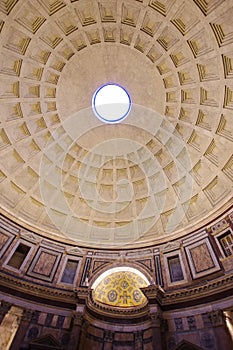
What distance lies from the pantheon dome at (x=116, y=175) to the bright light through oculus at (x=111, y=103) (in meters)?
0.12

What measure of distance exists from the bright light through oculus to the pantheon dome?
12cm

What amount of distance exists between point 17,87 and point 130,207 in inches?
493

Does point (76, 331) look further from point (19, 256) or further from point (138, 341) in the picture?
point (19, 256)

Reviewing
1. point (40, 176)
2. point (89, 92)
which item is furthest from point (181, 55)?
point (40, 176)

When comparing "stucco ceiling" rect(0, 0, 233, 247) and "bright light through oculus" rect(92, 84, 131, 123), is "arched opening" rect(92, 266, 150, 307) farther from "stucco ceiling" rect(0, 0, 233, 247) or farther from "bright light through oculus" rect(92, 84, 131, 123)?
"bright light through oculus" rect(92, 84, 131, 123)

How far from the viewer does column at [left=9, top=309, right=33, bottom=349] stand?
13.2 m

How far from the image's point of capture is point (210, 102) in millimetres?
17141

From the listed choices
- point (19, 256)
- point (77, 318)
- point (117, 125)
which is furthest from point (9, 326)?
point (117, 125)

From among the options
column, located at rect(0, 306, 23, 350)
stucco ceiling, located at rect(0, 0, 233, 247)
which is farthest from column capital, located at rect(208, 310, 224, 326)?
column, located at rect(0, 306, 23, 350)

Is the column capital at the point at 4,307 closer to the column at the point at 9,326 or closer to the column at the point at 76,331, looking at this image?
the column at the point at 9,326

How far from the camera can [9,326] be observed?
1419cm

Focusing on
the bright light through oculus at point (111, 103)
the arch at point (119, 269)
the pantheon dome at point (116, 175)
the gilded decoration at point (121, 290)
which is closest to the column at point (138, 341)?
the pantheon dome at point (116, 175)

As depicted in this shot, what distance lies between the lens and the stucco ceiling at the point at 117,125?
50.9 feet

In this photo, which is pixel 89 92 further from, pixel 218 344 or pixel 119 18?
pixel 218 344
